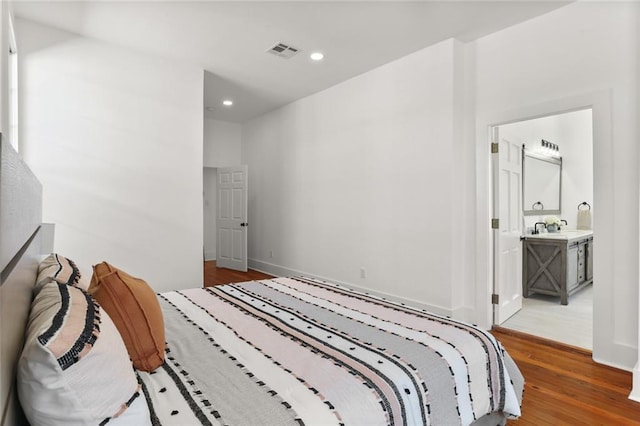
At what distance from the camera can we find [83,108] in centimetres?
357

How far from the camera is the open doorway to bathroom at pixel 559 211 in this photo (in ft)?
11.5

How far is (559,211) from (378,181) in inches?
142

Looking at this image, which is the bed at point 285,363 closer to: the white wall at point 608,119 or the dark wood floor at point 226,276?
the white wall at point 608,119

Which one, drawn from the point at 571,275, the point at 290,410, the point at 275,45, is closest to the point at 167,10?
the point at 275,45

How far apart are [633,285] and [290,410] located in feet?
9.43

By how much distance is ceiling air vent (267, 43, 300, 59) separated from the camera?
3.72m

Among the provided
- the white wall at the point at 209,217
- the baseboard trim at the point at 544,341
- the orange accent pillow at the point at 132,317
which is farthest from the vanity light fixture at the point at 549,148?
the white wall at the point at 209,217

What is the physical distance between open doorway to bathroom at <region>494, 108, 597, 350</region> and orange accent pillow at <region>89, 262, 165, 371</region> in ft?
10.6

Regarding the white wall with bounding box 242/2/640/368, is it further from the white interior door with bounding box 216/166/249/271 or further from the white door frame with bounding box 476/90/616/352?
the white interior door with bounding box 216/166/249/271

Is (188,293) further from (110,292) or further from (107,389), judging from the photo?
(107,389)

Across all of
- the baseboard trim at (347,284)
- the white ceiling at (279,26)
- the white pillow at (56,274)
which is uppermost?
the white ceiling at (279,26)

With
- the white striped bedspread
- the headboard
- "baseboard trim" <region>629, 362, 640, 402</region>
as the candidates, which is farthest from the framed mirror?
the headboard

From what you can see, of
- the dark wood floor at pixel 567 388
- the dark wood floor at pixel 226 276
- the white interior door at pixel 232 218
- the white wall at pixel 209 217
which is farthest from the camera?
the white wall at pixel 209 217

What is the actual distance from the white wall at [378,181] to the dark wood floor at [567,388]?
83 cm
